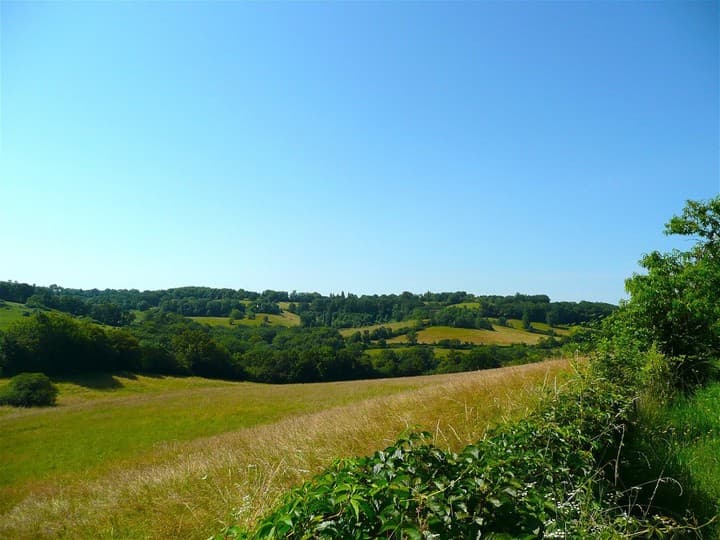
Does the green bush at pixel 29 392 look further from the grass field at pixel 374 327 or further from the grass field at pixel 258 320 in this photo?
the grass field at pixel 374 327

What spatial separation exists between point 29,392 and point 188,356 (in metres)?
31.3

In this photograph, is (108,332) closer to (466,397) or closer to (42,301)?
(42,301)

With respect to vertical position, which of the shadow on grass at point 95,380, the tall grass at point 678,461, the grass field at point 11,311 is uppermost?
the tall grass at point 678,461

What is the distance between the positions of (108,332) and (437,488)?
3181 inches

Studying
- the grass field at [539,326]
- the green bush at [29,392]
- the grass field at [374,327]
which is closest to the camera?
the green bush at [29,392]

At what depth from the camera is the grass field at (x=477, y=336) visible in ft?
309

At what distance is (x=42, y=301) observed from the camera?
11075 centimetres

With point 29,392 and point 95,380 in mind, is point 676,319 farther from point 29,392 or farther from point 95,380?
point 95,380

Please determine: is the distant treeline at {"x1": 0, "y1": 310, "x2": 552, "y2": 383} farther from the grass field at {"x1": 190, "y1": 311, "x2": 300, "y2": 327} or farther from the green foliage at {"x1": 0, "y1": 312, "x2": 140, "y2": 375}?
the grass field at {"x1": 190, "y1": 311, "x2": 300, "y2": 327}

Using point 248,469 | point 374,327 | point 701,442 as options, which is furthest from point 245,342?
point 701,442

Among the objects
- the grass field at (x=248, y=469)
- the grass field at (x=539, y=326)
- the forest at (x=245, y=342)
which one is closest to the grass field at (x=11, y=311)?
the forest at (x=245, y=342)

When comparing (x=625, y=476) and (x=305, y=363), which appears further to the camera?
(x=305, y=363)

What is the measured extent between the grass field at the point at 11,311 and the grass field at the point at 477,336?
85.0 metres

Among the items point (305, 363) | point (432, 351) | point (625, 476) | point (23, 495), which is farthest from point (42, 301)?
point (625, 476)
